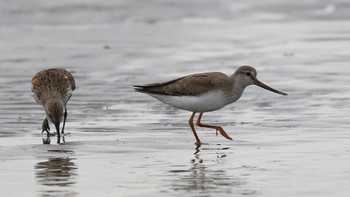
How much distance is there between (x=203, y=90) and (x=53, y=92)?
2.05 meters

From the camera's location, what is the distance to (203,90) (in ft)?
39.1

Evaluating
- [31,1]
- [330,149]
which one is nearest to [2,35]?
[31,1]

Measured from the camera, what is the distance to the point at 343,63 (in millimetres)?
17672

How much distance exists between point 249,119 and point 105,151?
2.76 m

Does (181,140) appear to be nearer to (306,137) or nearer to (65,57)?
(306,137)

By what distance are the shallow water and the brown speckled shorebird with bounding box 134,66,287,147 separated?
0.40 metres

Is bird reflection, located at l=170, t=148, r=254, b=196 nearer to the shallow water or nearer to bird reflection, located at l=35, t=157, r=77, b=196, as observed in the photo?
the shallow water

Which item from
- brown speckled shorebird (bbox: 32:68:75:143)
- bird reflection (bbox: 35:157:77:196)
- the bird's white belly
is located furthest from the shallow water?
the bird's white belly

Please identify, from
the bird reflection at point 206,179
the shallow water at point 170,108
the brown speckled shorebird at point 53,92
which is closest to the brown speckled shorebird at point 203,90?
Result: the shallow water at point 170,108

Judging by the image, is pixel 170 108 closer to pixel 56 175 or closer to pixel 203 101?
pixel 203 101

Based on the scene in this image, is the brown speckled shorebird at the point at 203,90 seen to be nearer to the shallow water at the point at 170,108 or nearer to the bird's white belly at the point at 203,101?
the bird's white belly at the point at 203,101

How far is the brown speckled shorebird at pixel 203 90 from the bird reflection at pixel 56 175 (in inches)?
73.6

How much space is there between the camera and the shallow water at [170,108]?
955cm

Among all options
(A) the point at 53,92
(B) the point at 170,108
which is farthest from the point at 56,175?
(B) the point at 170,108
